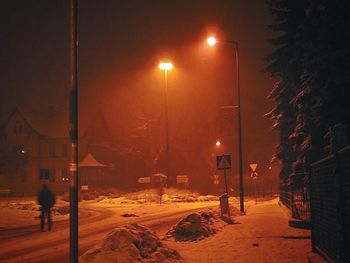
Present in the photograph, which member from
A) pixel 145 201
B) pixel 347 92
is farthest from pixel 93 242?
pixel 145 201

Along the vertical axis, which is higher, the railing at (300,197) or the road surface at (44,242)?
the railing at (300,197)

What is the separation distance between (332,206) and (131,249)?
424 centimetres

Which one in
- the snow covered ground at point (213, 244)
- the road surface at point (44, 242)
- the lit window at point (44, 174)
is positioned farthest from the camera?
the lit window at point (44, 174)

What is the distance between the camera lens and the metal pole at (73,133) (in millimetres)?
8523

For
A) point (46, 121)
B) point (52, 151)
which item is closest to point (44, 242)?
point (52, 151)

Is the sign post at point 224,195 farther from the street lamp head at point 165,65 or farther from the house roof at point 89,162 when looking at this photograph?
the house roof at point 89,162

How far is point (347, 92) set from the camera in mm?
15414

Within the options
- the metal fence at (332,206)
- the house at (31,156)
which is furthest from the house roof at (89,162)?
the metal fence at (332,206)

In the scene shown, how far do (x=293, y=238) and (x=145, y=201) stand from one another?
30050mm

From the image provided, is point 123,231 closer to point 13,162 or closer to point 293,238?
point 293,238

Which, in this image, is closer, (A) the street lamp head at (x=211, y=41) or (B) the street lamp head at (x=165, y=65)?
(A) the street lamp head at (x=211, y=41)

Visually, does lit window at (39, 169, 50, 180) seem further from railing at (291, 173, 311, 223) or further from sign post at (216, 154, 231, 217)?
railing at (291, 173, 311, 223)

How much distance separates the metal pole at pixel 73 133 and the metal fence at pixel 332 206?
4.46m

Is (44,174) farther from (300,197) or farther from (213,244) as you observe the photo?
(213,244)
